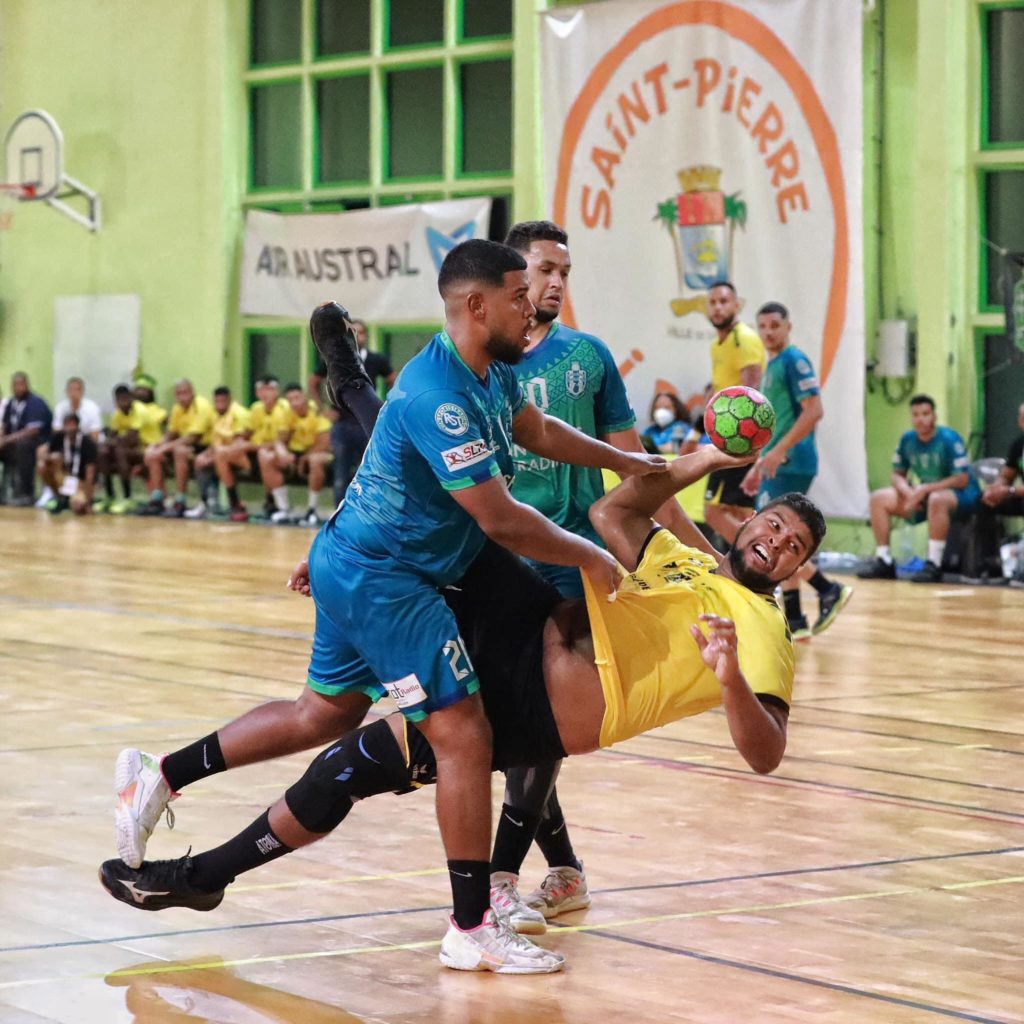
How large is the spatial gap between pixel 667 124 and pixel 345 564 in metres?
14.3

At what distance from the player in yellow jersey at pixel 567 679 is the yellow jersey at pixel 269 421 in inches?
634

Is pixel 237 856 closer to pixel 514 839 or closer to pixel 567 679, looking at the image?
pixel 514 839

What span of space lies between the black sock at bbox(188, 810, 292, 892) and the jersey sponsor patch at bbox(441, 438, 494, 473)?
41.2 inches

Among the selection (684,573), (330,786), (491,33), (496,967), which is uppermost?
(491,33)

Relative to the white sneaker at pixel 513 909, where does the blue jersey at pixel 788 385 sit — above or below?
above

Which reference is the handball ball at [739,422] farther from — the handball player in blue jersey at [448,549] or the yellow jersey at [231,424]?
the yellow jersey at [231,424]

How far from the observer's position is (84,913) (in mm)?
5176

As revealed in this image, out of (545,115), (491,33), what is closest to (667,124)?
(545,115)

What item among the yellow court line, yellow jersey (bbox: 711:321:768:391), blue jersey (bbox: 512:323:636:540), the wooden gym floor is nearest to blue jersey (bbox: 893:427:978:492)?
yellow jersey (bbox: 711:321:768:391)

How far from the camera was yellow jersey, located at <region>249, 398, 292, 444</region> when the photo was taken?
68.7 feet

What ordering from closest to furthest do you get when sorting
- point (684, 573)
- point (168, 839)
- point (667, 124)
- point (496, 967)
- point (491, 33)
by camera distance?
point (496, 967) < point (684, 573) < point (168, 839) < point (667, 124) < point (491, 33)

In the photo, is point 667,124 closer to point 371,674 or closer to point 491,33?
point 491,33

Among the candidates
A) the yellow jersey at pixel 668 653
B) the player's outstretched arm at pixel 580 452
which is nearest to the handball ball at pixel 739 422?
the player's outstretched arm at pixel 580 452

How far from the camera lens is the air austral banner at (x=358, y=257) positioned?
2067cm
